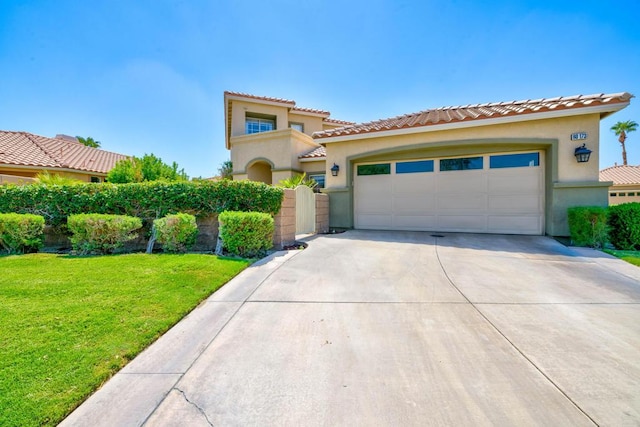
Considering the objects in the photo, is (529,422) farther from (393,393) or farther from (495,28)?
(495,28)

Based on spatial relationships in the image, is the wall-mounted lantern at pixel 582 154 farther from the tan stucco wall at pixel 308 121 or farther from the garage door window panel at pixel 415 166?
the tan stucco wall at pixel 308 121

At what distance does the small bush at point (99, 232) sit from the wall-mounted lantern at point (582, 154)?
42.7ft

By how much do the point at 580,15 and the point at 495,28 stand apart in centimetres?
226

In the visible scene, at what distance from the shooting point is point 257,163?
17141mm

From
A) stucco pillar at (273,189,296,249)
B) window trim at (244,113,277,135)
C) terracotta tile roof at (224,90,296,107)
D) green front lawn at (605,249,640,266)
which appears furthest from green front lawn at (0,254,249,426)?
terracotta tile roof at (224,90,296,107)

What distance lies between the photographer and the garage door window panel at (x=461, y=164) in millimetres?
10016

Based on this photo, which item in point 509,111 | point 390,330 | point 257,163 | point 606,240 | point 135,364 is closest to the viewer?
point 135,364

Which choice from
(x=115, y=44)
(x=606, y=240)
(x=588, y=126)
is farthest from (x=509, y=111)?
(x=115, y=44)

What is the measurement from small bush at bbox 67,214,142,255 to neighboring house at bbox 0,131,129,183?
9.51m

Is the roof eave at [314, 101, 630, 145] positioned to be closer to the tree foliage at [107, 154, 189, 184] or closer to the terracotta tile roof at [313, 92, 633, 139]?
the terracotta tile roof at [313, 92, 633, 139]

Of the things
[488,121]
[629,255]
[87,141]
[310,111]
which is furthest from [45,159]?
[629,255]

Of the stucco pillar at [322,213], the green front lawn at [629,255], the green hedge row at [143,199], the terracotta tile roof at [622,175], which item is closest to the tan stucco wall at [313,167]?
the stucco pillar at [322,213]

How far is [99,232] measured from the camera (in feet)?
22.7

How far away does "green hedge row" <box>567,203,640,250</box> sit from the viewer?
23.3 ft
